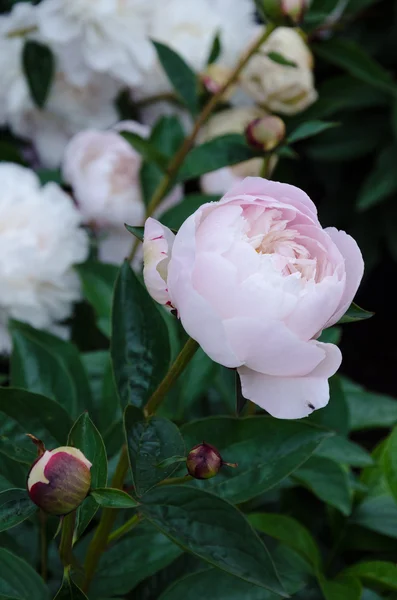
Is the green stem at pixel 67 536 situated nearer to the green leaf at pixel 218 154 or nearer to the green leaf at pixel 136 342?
the green leaf at pixel 136 342

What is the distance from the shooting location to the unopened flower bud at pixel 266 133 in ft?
2.11

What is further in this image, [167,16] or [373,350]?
[373,350]

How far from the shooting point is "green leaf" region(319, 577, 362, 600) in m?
0.52

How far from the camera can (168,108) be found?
0.99 m

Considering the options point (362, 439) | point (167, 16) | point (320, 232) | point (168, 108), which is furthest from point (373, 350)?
point (320, 232)

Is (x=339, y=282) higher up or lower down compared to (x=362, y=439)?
higher up

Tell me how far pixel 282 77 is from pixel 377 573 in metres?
0.57

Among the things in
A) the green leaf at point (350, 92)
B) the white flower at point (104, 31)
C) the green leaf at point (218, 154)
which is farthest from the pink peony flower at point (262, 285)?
the green leaf at point (350, 92)

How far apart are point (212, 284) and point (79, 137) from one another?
1.86 feet

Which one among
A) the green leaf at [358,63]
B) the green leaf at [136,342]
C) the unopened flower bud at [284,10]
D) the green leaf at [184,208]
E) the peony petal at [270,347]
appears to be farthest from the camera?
the green leaf at [358,63]

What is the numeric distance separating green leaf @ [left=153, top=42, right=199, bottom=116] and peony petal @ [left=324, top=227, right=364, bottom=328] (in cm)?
43

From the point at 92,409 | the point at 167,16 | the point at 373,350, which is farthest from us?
the point at 373,350

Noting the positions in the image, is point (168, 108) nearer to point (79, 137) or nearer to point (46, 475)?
point (79, 137)

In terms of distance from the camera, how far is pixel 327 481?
57 centimetres
